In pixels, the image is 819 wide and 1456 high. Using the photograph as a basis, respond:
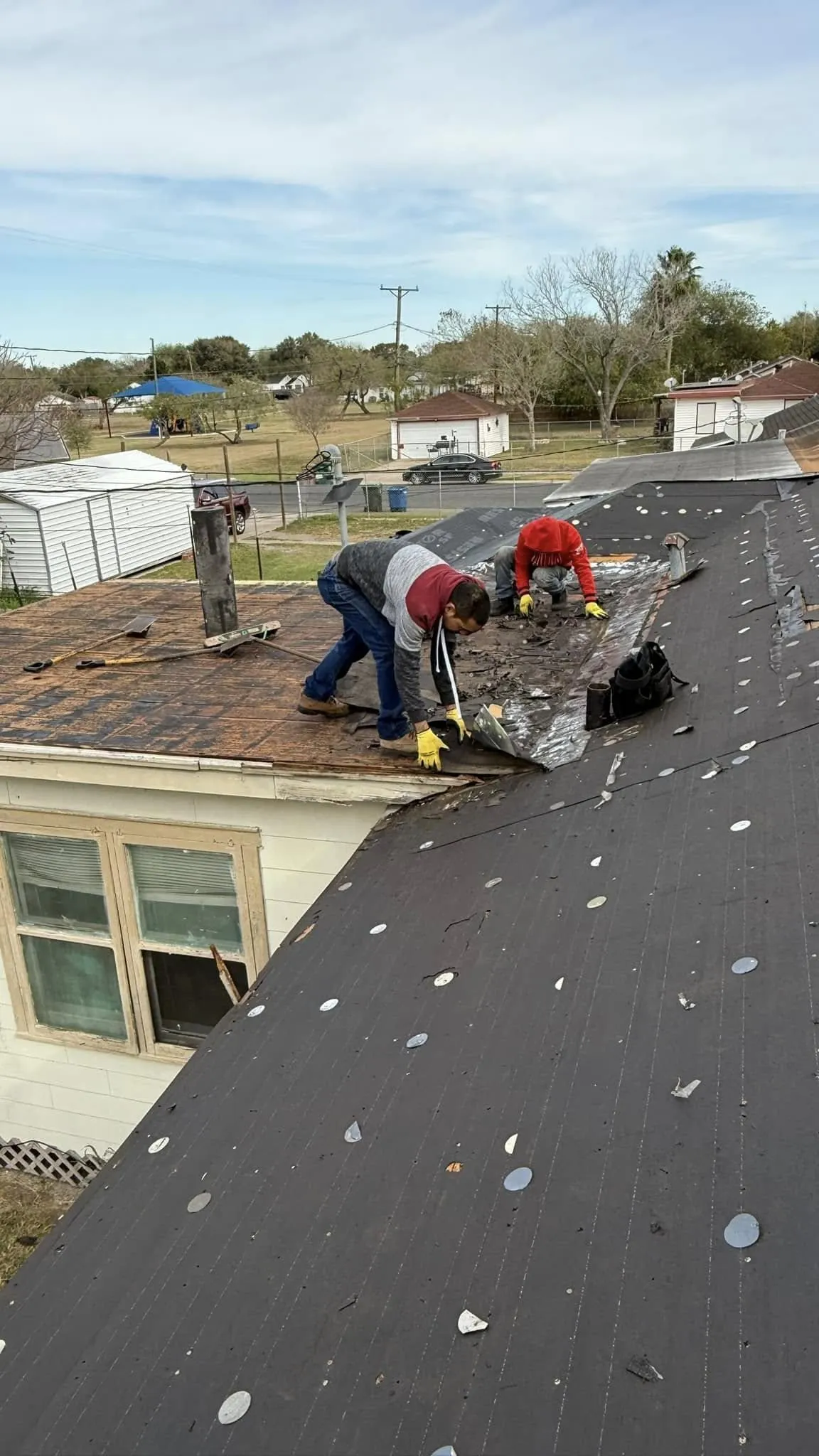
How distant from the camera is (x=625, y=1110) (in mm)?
2334

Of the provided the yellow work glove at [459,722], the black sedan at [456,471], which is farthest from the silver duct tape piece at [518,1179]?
the black sedan at [456,471]

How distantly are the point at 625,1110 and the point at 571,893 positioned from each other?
3.89 feet

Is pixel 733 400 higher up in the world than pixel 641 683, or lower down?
higher up

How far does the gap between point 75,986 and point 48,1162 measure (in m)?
1.44

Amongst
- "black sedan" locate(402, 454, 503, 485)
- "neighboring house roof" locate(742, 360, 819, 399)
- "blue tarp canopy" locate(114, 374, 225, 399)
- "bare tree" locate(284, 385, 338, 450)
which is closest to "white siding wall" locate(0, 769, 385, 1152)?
"black sedan" locate(402, 454, 503, 485)

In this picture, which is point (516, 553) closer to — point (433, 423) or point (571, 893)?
point (571, 893)

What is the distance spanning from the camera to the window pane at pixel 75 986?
6289mm

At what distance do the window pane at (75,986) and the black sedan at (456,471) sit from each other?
32661mm

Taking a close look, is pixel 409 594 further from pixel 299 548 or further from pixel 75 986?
pixel 299 548

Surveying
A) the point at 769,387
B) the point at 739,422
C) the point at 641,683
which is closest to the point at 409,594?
the point at 641,683

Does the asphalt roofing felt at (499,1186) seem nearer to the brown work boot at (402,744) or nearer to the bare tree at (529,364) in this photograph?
the brown work boot at (402,744)

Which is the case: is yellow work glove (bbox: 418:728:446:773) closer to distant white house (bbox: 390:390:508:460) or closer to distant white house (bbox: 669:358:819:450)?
distant white house (bbox: 669:358:819:450)

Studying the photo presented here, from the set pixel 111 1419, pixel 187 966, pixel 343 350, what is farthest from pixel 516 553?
pixel 343 350

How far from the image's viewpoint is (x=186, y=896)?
5922mm
